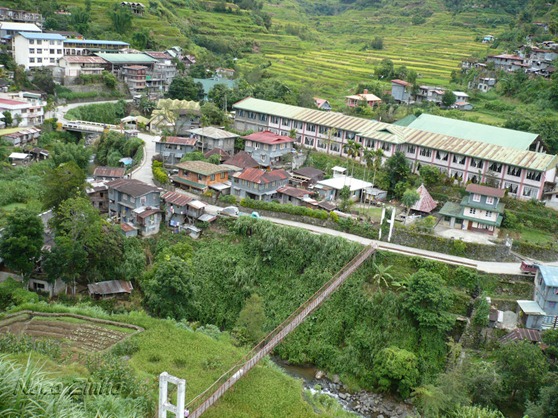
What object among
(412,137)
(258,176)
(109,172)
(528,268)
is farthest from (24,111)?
(528,268)

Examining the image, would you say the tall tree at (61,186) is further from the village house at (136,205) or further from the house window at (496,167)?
the house window at (496,167)

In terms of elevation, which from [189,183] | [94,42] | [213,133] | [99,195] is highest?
[94,42]

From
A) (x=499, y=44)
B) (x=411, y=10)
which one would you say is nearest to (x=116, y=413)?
(x=499, y=44)

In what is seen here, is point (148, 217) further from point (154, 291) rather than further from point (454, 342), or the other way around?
point (454, 342)

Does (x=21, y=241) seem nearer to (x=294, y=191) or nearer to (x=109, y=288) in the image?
(x=109, y=288)

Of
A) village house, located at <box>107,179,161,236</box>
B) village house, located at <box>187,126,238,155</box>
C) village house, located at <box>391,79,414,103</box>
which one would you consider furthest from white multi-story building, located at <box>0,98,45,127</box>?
village house, located at <box>391,79,414,103</box>

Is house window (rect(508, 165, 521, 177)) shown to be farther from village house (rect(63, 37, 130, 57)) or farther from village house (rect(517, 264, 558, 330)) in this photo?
village house (rect(63, 37, 130, 57))
